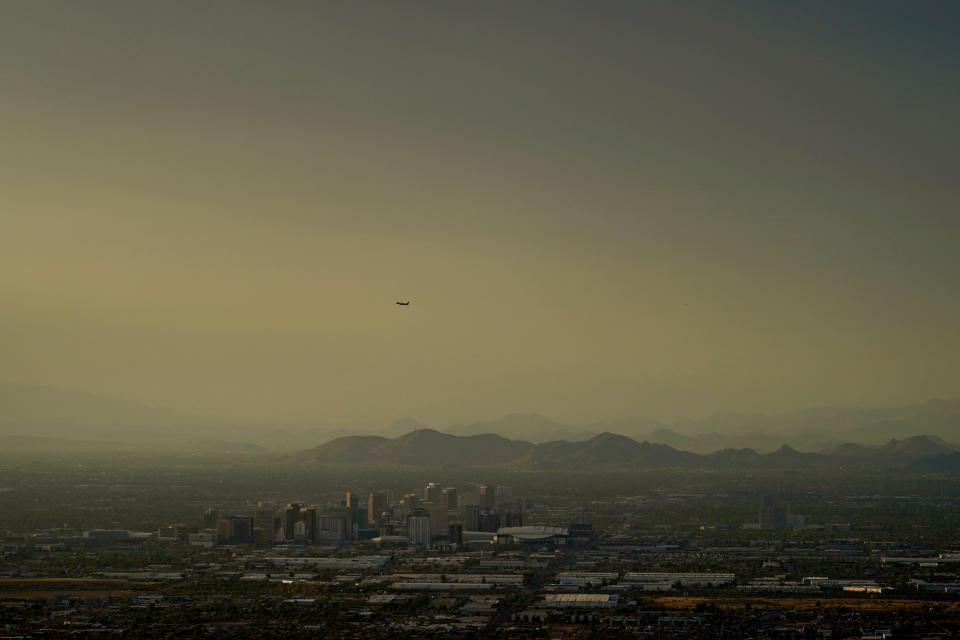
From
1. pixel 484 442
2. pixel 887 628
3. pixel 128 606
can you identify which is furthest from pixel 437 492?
pixel 484 442

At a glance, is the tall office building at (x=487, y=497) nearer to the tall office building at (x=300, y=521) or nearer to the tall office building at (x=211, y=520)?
the tall office building at (x=300, y=521)

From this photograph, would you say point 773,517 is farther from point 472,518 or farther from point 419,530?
point 419,530

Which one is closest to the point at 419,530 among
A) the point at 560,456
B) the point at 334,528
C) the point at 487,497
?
the point at 334,528

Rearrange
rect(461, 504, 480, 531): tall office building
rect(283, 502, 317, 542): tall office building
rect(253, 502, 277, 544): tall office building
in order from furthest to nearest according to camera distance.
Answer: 1. rect(461, 504, 480, 531): tall office building
2. rect(283, 502, 317, 542): tall office building
3. rect(253, 502, 277, 544): tall office building

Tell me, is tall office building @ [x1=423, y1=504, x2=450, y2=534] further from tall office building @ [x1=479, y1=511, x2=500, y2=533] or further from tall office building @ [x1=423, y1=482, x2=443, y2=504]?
Result: tall office building @ [x1=423, y1=482, x2=443, y2=504]

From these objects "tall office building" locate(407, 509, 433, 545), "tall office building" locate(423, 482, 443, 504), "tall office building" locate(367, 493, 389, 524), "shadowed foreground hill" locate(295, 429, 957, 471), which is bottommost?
"tall office building" locate(407, 509, 433, 545)

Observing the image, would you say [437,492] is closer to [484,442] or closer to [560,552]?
[560,552]

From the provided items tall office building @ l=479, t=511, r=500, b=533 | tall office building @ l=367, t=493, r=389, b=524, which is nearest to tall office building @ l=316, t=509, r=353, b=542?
tall office building @ l=367, t=493, r=389, b=524

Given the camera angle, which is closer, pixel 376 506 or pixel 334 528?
pixel 334 528

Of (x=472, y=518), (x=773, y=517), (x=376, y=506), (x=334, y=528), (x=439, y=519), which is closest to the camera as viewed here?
(x=334, y=528)
